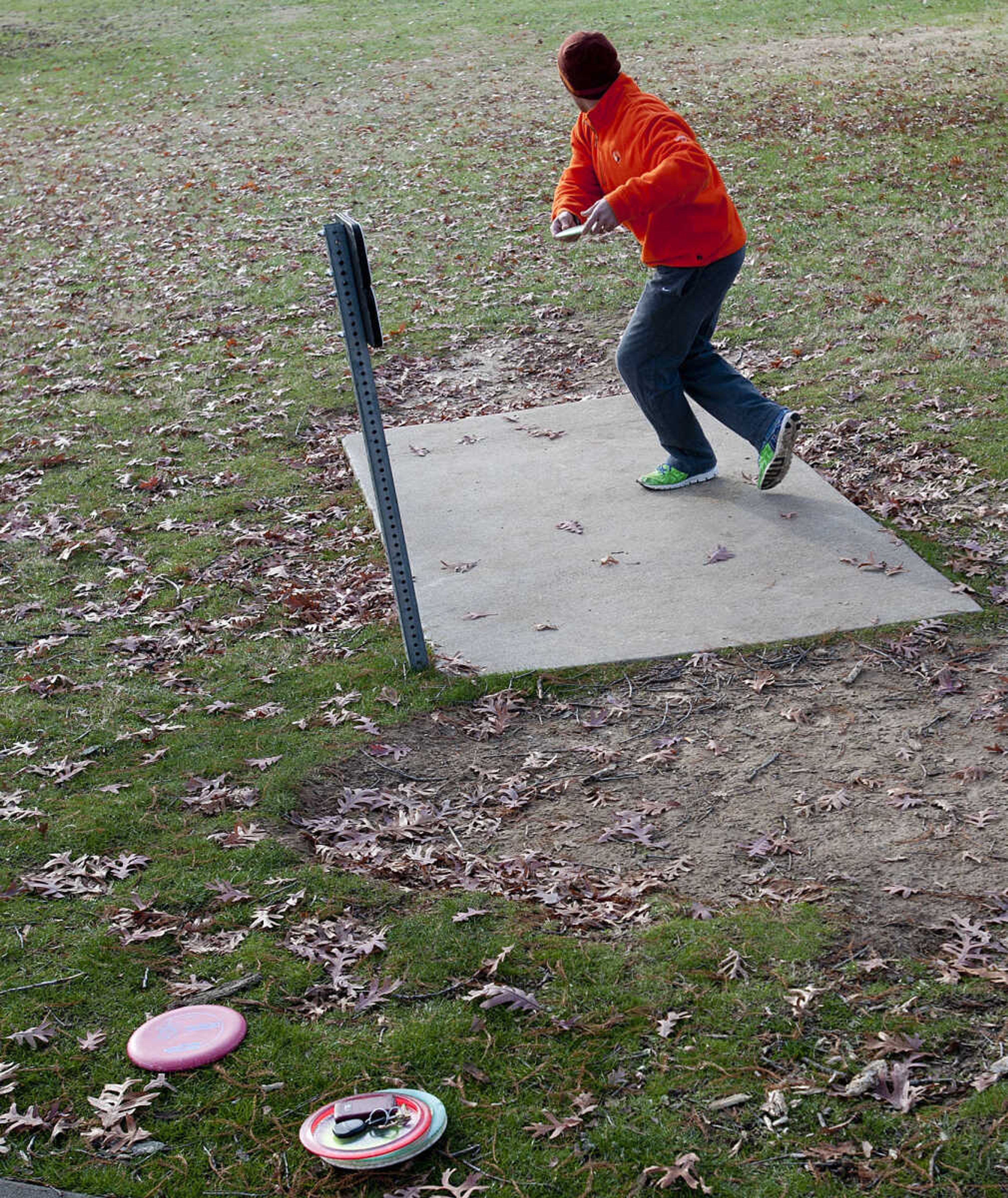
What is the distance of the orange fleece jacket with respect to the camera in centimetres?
548

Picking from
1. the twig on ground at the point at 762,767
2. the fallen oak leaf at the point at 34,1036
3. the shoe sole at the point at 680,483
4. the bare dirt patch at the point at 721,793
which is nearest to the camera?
the fallen oak leaf at the point at 34,1036

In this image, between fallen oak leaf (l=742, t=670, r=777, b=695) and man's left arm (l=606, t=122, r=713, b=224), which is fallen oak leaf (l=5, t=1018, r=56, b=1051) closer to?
fallen oak leaf (l=742, t=670, r=777, b=695)

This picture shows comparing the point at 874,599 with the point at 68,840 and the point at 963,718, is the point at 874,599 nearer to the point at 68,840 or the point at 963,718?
the point at 963,718

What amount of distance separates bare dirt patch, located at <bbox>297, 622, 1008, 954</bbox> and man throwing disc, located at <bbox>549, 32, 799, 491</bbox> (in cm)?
171

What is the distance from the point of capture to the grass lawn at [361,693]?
119 inches

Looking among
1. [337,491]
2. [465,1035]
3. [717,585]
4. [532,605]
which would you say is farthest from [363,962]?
[337,491]

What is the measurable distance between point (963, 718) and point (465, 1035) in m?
2.44

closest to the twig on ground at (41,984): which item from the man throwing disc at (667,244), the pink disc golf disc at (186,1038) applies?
the pink disc golf disc at (186,1038)

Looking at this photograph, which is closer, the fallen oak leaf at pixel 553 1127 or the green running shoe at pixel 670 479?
the fallen oak leaf at pixel 553 1127

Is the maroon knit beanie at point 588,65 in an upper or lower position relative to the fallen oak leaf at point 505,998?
upper

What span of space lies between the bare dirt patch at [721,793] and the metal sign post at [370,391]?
51 centimetres

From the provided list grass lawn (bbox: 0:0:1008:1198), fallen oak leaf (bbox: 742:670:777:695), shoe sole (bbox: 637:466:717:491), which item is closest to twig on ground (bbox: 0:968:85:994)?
grass lawn (bbox: 0:0:1008:1198)

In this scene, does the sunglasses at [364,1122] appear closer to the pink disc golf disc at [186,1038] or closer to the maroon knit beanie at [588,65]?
the pink disc golf disc at [186,1038]

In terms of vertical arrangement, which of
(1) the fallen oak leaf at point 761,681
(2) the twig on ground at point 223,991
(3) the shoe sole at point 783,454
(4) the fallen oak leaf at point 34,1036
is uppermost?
(3) the shoe sole at point 783,454
